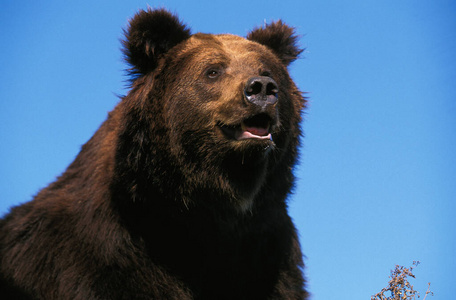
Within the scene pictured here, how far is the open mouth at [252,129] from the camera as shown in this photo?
4766mm

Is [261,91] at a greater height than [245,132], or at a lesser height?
greater

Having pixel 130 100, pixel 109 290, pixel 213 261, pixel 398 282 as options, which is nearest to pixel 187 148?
pixel 130 100

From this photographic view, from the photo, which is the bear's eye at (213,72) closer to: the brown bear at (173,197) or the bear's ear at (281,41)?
the brown bear at (173,197)

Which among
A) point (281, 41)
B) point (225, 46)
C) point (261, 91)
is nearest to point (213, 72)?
point (225, 46)

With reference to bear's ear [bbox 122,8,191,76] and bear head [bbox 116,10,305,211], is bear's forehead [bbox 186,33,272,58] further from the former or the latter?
bear's ear [bbox 122,8,191,76]

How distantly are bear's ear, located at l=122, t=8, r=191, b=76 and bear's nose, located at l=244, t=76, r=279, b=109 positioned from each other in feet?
3.64

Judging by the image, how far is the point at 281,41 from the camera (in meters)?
5.97

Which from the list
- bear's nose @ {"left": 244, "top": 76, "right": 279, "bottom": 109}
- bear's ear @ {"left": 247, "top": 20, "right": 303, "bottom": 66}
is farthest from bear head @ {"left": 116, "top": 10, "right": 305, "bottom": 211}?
bear's ear @ {"left": 247, "top": 20, "right": 303, "bottom": 66}

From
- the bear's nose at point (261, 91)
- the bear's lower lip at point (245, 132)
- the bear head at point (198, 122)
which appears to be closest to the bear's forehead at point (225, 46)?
the bear head at point (198, 122)

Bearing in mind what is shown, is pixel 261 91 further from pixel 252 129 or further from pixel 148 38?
pixel 148 38

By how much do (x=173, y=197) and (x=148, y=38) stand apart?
153cm

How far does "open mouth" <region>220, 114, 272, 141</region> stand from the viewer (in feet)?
15.6

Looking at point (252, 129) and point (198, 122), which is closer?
point (252, 129)

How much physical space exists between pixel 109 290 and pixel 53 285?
0.59 meters
